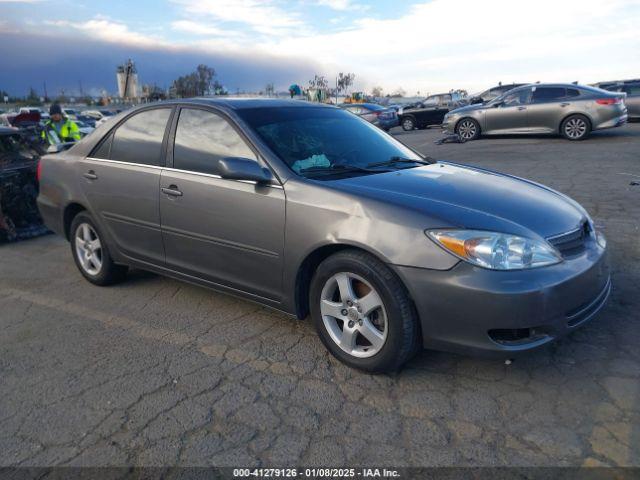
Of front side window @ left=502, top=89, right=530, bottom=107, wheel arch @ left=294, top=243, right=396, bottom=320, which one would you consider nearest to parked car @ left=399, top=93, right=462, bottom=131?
front side window @ left=502, top=89, right=530, bottom=107

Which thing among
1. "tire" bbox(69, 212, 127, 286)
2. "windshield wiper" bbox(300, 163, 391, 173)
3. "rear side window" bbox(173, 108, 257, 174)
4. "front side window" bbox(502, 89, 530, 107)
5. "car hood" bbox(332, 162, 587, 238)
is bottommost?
"tire" bbox(69, 212, 127, 286)

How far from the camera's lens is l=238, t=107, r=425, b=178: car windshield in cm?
350

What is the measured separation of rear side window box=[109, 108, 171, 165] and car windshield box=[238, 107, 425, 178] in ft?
2.61

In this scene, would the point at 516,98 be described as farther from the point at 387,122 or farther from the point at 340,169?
the point at 340,169

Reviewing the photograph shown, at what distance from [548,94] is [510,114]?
1.17m

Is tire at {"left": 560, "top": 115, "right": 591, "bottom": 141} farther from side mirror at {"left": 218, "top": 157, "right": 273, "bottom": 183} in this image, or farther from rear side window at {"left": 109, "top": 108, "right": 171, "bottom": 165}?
side mirror at {"left": 218, "top": 157, "right": 273, "bottom": 183}

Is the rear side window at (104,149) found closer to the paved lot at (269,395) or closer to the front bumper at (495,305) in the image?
the paved lot at (269,395)

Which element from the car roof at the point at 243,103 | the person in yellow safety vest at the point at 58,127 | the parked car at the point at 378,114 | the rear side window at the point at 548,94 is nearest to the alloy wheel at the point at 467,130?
the rear side window at the point at 548,94

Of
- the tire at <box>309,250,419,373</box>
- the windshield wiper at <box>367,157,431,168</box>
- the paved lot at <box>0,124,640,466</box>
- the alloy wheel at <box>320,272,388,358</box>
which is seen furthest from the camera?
the windshield wiper at <box>367,157,431,168</box>

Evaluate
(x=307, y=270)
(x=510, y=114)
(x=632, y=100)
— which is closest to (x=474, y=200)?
(x=307, y=270)

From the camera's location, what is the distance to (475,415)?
266 cm

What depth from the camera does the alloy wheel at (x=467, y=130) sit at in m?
16.3

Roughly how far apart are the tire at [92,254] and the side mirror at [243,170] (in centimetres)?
182

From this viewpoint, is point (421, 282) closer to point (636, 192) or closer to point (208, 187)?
point (208, 187)
